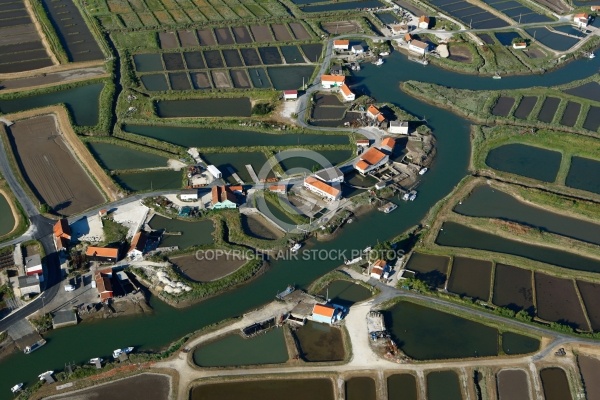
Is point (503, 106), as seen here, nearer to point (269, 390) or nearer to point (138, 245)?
point (138, 245)

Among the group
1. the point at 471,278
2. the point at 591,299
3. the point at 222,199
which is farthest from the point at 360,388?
the point at 222,199

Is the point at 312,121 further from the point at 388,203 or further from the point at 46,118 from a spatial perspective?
the point at 46,118

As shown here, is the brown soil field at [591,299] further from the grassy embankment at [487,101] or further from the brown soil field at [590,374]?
the grassy embankment at [487,101]

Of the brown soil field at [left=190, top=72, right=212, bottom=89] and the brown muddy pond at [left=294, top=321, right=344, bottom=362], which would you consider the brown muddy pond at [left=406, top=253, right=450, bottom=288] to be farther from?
the brown soil field at [left=190, top=72, right=212, bottom=89]

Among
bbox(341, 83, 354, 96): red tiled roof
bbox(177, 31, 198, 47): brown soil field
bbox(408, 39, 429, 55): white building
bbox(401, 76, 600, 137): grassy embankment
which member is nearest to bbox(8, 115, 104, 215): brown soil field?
bbox(177, 31, 198, 47): brown soil field

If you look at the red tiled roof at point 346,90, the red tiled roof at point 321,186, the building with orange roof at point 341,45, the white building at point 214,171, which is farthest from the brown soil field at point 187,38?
the red tiled roof at point 321,186
